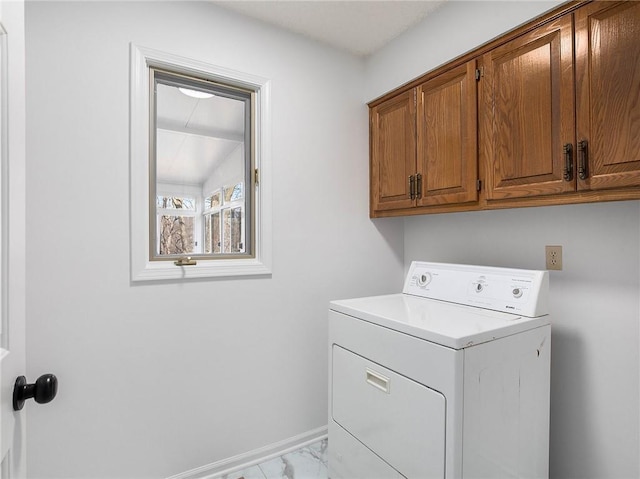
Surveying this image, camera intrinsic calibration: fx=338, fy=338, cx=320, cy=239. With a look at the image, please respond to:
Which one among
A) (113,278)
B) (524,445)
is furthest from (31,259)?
(524,445)

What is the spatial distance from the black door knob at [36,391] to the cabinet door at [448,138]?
166 cm

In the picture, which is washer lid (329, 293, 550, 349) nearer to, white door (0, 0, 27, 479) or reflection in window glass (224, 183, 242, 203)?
reflection in window glass (224, 183, 242, 203)

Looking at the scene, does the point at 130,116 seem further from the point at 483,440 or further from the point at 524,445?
the point at 524,445

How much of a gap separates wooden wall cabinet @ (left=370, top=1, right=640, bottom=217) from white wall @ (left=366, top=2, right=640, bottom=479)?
137mm

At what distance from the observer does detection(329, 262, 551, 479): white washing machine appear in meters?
1.15

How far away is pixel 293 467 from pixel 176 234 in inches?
55.0

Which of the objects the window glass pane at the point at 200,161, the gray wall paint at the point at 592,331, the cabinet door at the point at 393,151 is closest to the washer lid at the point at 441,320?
the gray wall paint at the point at 592,331

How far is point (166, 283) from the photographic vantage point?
1.65m

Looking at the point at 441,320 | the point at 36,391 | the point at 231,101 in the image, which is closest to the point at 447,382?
the point at 441,320

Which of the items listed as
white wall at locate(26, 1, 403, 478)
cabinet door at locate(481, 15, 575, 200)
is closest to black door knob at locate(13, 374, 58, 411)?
white wall at locate(26, 1, 403, 478)

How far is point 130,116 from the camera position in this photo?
1.55 meters

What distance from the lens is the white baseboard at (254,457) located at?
5.65ft

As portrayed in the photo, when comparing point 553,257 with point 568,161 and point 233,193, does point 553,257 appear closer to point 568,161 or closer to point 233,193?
point 568,161

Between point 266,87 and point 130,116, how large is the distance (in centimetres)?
72
